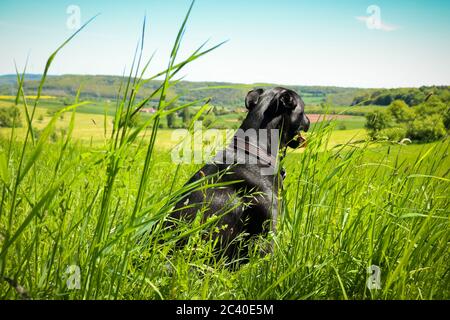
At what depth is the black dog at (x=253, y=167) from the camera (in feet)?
10.4

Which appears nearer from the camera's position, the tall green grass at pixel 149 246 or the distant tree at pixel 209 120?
the tall green grass at pixel 149 246

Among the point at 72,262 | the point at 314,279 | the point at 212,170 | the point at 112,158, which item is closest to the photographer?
the point at 112,158

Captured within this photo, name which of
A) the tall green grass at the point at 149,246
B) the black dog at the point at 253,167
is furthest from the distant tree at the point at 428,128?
the black dog at the point at 253,167

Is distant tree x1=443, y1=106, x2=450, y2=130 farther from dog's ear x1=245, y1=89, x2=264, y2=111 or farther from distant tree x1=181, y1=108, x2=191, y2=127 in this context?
dog's ear x1=245, y1=89, x2=264, y2=111

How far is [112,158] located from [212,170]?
1900 millimetres

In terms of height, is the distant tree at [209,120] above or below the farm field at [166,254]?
above

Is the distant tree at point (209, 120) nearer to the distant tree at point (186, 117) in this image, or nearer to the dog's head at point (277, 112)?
the distant tree at point (186, 117)

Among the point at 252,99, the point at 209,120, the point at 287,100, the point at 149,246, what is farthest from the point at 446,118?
the point at 252,99

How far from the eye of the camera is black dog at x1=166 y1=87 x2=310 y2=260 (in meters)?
3.16

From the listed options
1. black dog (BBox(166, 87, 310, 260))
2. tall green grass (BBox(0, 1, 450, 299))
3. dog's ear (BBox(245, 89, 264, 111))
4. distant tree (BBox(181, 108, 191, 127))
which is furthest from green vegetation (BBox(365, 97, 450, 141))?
dog's ear (BBox(245, 89, 264, 111))

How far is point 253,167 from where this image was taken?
11.7 feet
